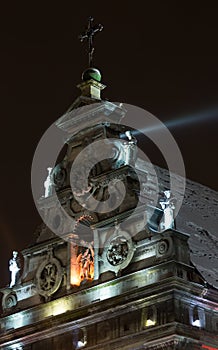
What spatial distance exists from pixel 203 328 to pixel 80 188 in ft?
31.6

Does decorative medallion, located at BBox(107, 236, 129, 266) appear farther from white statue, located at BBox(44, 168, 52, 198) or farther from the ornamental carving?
white statue, located at BBox(44, 168, 52, 198)

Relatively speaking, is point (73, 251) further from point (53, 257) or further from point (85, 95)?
point (85, 95)

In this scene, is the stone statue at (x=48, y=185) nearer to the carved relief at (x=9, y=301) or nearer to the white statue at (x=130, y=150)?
the white statue at (x=130, y=150)

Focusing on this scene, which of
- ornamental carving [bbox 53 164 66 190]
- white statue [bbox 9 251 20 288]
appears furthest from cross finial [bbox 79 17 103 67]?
white statue [bbox 9 251 20 288]

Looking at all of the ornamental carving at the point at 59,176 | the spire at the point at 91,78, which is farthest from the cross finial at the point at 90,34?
the ornamental carving at the point at 59,176

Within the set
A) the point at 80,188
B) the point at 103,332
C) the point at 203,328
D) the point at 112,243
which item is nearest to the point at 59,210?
the point at 80,188

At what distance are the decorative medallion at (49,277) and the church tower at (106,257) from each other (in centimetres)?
5

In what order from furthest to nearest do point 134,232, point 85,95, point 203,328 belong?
1. point 85,95
2. point 134,232
3. point 203,328

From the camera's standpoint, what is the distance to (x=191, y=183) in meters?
49.4

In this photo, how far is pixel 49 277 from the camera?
147 feet

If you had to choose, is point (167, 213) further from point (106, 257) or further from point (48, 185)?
point (48, 185)

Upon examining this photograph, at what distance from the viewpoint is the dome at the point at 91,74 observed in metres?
48.6

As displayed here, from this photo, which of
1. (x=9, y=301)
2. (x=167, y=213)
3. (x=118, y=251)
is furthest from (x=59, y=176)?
(x=167, y=213)

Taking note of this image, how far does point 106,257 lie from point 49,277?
12.0 feet
